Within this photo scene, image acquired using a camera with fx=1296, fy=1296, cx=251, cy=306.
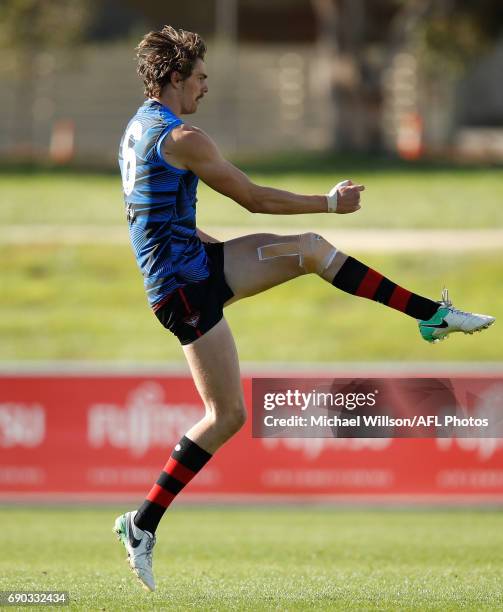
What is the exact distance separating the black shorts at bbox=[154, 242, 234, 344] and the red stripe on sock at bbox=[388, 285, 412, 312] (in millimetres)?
871

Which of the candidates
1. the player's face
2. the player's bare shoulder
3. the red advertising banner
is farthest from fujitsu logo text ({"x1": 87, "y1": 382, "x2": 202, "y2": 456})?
the player's bare shoulder

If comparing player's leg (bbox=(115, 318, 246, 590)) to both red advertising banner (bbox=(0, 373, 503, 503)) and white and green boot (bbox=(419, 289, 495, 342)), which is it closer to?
white and green boot (bbox=(419, 289, 495, 342))

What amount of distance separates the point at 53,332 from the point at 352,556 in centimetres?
1355

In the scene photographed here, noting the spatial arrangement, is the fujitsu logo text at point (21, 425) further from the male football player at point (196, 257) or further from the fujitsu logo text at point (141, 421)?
the male football player at point (196, 257)

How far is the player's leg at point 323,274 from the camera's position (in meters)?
6.88

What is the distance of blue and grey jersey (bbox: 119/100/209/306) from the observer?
21.9 ft

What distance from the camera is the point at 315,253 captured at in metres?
6.88

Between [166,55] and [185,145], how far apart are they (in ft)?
1.81

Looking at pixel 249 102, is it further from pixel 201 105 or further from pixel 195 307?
pixel 195 307

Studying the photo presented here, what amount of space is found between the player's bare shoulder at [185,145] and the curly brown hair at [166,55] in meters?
0.35

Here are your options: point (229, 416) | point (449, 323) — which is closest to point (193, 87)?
point (229, 416)

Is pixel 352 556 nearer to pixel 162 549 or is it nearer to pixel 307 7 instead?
pixel 162 549

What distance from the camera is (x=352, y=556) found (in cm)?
998

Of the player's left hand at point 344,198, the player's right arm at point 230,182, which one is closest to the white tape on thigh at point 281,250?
the player's right arm at point 230,182
